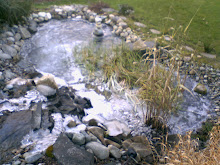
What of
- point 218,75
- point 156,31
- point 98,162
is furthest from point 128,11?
point 98,162

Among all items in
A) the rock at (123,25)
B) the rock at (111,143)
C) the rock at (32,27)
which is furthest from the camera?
the rock at (123,25)

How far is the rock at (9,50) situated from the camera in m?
4.26

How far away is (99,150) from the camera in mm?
2188

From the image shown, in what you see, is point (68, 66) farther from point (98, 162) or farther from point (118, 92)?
point (98, 162)

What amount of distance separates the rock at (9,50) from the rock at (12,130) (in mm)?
2028

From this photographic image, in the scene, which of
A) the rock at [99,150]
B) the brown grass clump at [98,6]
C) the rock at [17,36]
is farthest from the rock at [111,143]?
the brown grass clump at [98,6]

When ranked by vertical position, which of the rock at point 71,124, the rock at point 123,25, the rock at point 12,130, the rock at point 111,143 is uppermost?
the rock at point 123,25

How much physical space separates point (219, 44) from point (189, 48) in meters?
0.67

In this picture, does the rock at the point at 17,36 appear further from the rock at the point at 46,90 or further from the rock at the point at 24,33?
the rock at the point at 46,90

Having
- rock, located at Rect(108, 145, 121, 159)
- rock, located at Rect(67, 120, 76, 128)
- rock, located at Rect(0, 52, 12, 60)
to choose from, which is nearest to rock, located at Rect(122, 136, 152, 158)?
rock, located at Rect(108, 145, 121, 159)

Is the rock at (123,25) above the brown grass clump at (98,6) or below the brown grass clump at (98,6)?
below

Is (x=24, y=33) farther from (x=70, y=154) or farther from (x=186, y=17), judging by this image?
(x=186, y=17)

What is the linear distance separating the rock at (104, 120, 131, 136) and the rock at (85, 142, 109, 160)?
0.46m

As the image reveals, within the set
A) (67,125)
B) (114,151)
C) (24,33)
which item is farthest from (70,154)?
(24,33)
